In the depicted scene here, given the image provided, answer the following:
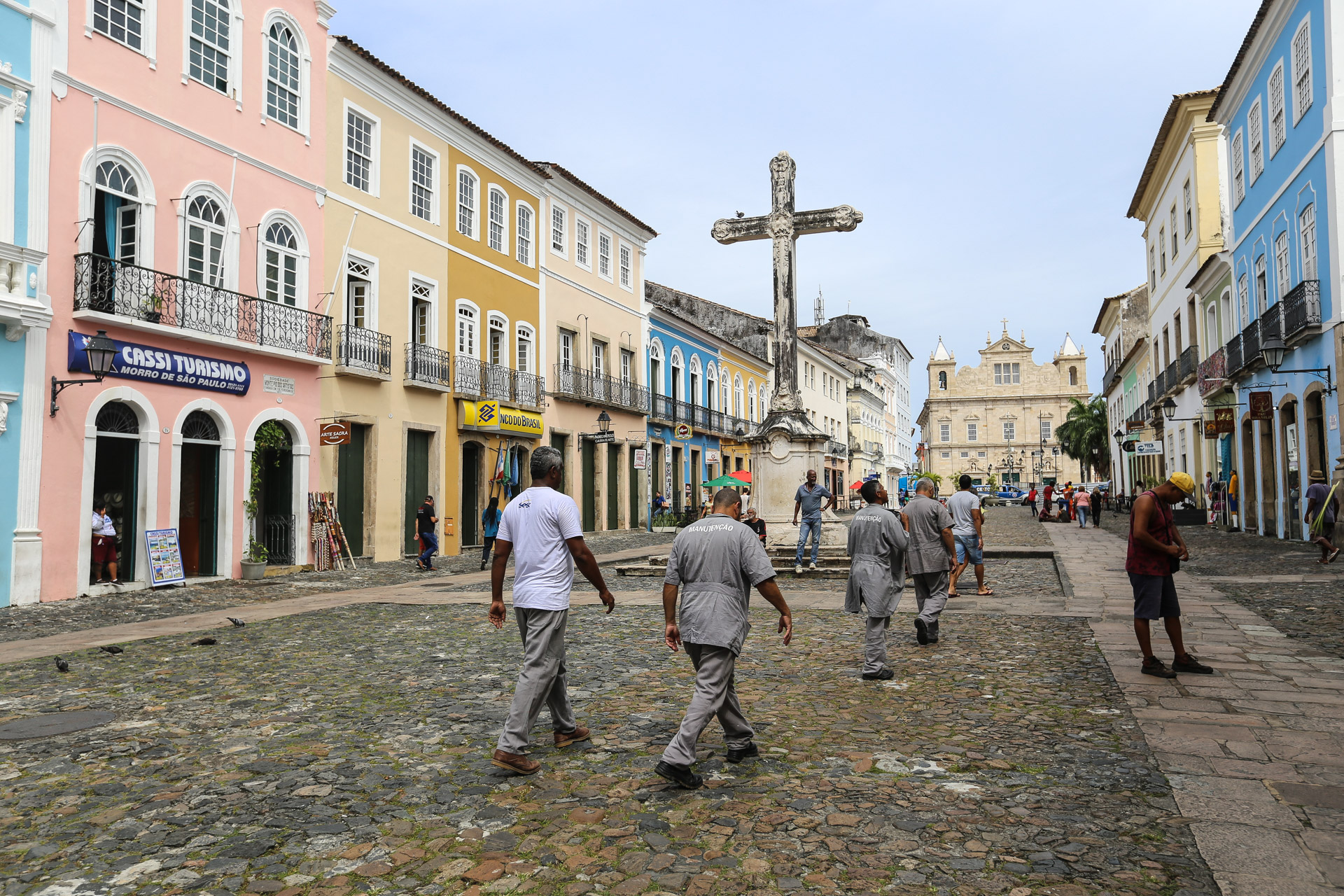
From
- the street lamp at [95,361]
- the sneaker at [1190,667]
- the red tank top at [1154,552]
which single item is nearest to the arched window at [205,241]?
the street lamp at [95,361]

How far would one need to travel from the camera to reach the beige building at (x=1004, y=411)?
91562 mm

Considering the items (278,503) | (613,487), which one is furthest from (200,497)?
(613,487)

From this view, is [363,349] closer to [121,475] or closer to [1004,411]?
[121,475]

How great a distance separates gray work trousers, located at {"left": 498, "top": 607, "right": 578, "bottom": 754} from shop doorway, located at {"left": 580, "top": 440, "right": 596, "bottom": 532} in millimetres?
23122

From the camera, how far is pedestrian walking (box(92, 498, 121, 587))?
1370 cm

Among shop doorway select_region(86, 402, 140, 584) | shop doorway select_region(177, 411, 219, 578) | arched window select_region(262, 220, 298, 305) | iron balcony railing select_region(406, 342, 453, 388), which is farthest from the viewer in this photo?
iron balcony railing select_region(406, 342, 453, 388)

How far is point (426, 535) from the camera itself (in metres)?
18.2

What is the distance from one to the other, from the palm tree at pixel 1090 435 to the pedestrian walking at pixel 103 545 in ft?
222

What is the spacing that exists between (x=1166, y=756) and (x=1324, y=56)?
1770 cm

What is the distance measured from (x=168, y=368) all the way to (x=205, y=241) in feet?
8.05

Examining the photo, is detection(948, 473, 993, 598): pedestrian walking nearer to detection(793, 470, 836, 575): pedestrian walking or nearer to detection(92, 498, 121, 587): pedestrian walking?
detection(793, 470, 836, 575): pedestrian walking

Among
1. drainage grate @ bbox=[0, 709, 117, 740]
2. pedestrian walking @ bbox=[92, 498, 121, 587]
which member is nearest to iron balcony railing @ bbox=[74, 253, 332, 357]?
pedestrian walking @ bbox=[92, 498, 121, 587]

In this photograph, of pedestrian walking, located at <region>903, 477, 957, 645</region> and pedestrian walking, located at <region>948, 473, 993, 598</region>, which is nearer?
pedestrian walking, located at <region>903, 477, 957, 645</region>

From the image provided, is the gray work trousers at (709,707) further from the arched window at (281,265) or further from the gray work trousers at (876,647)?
the arched window at (281,265)
